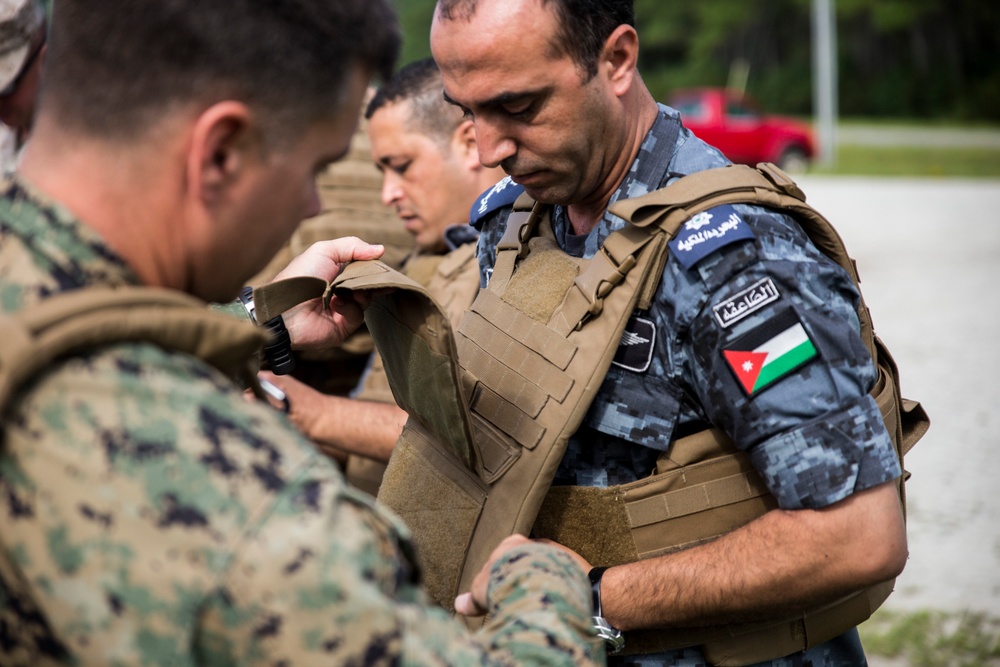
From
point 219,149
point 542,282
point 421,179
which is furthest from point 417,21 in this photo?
point 219,149

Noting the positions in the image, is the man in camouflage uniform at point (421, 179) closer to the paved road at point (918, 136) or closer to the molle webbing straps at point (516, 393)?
the molle webbing straps at point (516, 393)

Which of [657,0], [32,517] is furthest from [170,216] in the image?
[657,0]

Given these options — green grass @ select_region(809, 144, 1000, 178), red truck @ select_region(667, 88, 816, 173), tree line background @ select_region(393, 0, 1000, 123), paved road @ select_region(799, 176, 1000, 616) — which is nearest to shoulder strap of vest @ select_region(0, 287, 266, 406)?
paved road @ select_region(799, 176, 1000, 616)

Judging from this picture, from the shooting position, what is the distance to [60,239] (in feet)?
4.03

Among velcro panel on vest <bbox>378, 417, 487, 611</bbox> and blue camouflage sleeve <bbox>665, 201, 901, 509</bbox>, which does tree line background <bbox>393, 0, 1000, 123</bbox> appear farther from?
blue camouflage sleeve <bbox>665, 201, 901, 509</bbox>

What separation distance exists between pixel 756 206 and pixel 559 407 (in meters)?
0.53

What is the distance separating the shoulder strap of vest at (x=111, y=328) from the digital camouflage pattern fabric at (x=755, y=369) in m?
0.90

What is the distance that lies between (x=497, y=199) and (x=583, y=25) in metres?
0.57

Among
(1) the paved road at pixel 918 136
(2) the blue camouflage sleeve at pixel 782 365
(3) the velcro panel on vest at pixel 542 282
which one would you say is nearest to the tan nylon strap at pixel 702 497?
(2) the blue camouflage sleeve at pixel 782 365

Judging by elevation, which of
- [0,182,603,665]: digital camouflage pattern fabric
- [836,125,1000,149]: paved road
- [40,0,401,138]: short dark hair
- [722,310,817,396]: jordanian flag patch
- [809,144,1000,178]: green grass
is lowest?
[836,125,1000,149]: paved road

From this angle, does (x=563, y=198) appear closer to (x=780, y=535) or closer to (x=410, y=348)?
(x=410, y=348)

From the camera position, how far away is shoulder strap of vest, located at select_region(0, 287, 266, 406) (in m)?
1.10

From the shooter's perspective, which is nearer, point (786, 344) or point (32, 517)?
point (32, 517)

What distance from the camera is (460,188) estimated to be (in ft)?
12.6
